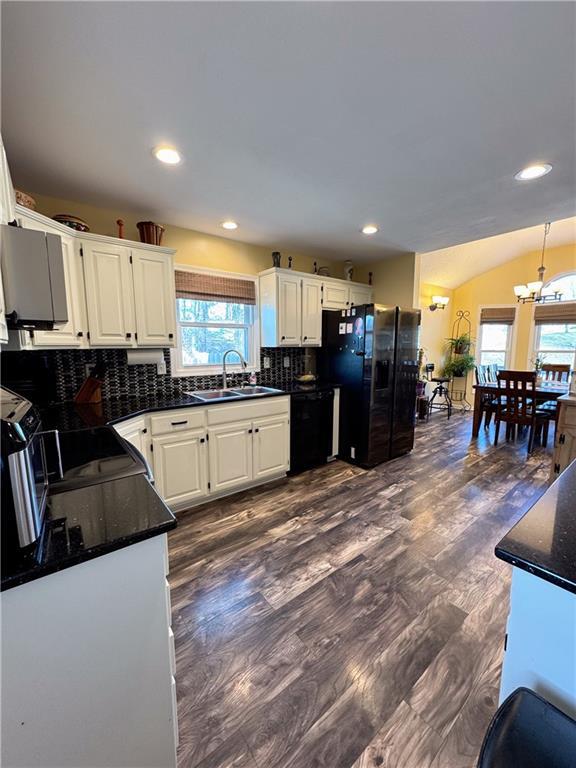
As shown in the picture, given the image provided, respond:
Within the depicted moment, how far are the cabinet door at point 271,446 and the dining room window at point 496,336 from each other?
5600 mm

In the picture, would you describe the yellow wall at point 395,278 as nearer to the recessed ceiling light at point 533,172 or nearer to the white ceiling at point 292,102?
the white ceiling at point 292,102

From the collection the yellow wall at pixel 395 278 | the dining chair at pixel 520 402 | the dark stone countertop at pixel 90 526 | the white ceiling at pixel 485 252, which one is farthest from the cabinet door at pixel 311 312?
the dark stone countertop at pixel 90 526

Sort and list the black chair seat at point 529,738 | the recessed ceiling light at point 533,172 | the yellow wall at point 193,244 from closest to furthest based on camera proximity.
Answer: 1. the black chair seat at point 529,738
2. the recessed ceiling light at point 533,172
3. the yellow wall at point 193,244

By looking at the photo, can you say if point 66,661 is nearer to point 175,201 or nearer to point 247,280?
point 175,201

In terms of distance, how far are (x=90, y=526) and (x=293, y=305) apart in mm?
2965

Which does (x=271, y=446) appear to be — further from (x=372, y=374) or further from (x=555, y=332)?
(x=555, y=332)

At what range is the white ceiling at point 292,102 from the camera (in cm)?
110

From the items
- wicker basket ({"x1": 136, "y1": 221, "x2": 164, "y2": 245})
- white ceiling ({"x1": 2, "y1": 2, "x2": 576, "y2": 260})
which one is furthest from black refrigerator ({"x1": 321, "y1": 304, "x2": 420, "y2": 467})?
wicker basket ({"x1": 136, "y1": 221, "x2": 164, "y2": 245})

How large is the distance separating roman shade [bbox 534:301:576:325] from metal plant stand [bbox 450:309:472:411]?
1.19 meters

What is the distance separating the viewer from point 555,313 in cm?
579

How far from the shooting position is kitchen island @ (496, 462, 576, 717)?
71 centimetres

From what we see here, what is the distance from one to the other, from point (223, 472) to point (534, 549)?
2.32m

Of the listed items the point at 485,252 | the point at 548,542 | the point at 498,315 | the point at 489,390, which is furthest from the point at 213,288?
the point at 498,315

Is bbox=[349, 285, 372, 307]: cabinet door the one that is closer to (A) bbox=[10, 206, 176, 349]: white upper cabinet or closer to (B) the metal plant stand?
(A) bbox=[10, 206, 176, 349]: white upper cabinet
